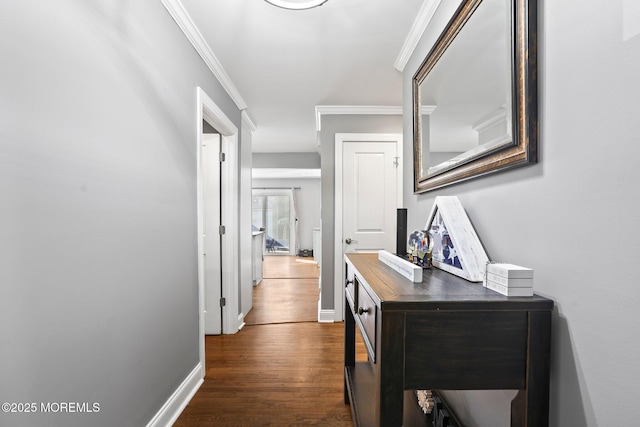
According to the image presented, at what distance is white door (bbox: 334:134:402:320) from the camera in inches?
126

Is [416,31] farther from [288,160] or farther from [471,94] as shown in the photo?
[288,160]

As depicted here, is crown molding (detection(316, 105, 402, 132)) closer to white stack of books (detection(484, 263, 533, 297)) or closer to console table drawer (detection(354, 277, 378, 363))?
console table drawer (detection(354, 277, 378, 363))

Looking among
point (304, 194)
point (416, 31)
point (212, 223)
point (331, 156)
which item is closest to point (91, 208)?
point (212, 223)

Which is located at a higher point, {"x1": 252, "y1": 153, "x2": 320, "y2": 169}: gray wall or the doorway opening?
{"x1": 252, "y1": 153, "x2": 320, "y2": 169}: gray wall

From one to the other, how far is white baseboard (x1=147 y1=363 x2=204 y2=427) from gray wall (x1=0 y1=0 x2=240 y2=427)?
2.2 inches

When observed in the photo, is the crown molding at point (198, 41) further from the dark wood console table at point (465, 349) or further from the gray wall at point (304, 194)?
the gray wall at point (304, 194)

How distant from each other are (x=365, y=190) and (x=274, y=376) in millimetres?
2031

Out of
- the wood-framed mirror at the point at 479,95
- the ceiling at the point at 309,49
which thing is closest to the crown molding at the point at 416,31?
the ceiling at the point at 309,49

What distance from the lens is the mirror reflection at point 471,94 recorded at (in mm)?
970

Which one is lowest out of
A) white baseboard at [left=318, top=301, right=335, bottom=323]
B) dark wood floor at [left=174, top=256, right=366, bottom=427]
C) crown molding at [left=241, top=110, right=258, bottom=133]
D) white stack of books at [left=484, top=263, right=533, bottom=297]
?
dark wood floor at [left=174, top=256, right=366, bottom=427]

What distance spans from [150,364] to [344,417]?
1.15m

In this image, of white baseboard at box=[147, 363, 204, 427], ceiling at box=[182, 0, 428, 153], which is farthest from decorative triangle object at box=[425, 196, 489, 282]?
white baseboard at box=[147, 363, 204, 427]

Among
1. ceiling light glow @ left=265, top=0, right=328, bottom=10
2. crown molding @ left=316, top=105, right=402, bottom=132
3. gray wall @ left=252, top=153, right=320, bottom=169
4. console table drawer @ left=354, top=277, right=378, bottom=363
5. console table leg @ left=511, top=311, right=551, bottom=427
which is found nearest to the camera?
console table leg @ left=511, top=311, right=551, bottom=427

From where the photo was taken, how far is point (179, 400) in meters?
1.76
